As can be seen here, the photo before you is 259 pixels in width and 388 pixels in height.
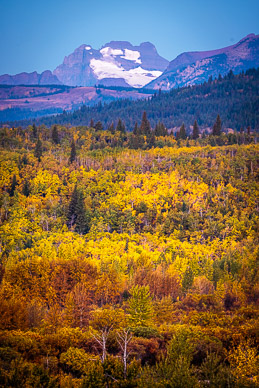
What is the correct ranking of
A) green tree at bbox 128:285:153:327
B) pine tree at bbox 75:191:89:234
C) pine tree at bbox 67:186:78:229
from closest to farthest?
green tree at bbox 128:285:153:327
pine tree at bbox 75:191:89:234
pine tree at bbox 67:186:78:229

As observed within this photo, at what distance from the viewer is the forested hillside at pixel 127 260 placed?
35562 mm

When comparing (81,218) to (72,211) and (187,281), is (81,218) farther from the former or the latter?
(187,281)

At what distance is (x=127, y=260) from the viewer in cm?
8594

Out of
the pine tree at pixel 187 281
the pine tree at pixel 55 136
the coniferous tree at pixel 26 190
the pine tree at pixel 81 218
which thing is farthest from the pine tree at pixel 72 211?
the pine tree at pixel 55 136

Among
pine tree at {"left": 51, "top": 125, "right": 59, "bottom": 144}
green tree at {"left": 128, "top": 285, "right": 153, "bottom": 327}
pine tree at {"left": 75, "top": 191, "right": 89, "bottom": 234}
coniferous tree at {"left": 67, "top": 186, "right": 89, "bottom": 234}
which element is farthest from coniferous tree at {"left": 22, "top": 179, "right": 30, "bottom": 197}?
green tree at {"left": 128, "top": 285, "right": 153, "bottom": 327}

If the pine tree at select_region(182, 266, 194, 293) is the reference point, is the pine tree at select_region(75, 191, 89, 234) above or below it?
above

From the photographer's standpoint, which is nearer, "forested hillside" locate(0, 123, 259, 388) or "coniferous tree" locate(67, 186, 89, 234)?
"forested hillside" locate(0, 123, 259, 388)

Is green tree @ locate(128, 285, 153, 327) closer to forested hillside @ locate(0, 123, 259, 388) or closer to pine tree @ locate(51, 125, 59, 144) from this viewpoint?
forested hillside @ locate(0, 123, 259, 388)

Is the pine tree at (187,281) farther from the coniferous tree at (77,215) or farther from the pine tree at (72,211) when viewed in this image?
the pine tree at (72,211)

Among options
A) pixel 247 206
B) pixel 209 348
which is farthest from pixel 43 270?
pixel 247 206

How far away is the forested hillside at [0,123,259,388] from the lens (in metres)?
35.6

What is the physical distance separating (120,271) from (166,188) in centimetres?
5115

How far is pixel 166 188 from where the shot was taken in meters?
124

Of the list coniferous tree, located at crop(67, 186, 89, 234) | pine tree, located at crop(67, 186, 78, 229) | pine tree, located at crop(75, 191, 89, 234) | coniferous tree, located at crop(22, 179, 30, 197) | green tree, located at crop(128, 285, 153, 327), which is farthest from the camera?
coniferous tree, located at crop(22, 179, 30, 197)
